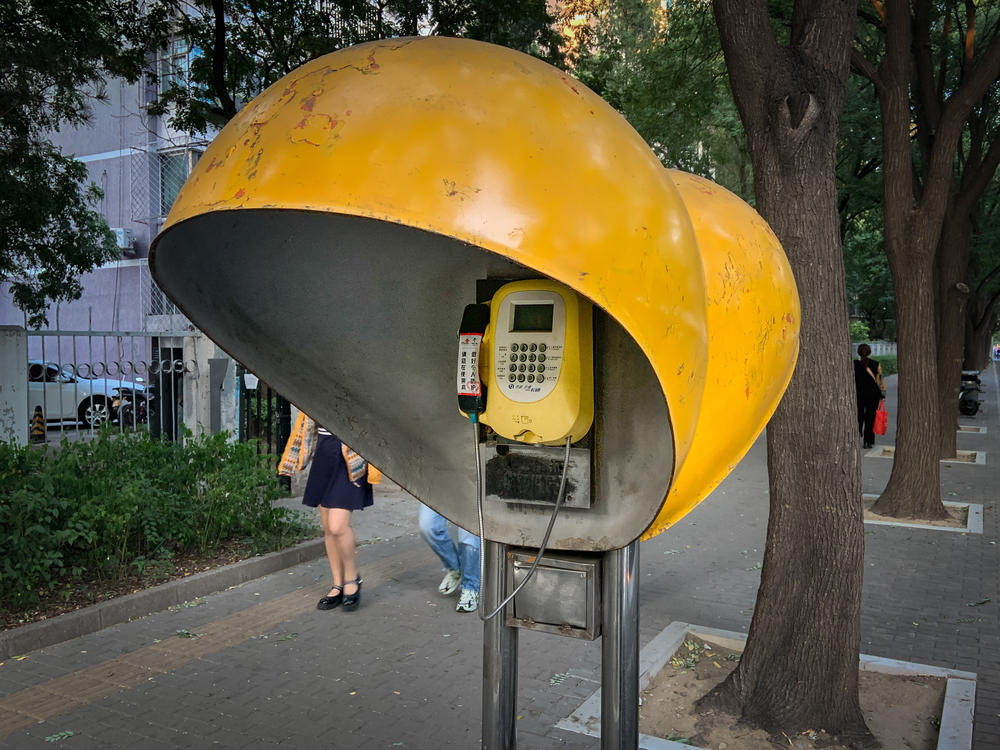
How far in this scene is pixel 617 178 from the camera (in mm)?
1454

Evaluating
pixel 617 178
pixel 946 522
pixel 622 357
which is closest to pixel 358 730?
pixel 622 357

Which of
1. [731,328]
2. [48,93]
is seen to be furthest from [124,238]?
[731,328]

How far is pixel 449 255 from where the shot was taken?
2.17 m

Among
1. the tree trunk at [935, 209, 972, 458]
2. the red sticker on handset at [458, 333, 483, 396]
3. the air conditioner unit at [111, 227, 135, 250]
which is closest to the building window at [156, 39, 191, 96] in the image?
the air conditioner unit at [111, 227, 135, 250]

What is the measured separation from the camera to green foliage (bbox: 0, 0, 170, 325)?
708 centimetres

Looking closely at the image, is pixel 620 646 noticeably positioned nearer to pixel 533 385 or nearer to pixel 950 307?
pixel 533 385

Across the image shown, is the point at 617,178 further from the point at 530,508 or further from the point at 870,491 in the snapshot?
the point at 870,491

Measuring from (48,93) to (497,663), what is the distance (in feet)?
29.6

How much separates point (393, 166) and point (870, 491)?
9.24 metres

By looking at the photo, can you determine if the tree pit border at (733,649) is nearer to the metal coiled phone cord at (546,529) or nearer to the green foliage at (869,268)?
the metal coiled phone cord at (546,529)

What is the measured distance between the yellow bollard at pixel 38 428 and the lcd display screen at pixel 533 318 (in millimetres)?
5942

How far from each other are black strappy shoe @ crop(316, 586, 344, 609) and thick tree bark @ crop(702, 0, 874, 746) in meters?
2.35

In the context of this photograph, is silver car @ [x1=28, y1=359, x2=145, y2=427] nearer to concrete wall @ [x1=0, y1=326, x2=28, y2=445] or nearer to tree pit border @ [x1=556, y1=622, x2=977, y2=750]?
concrete wall @ [x1=0, y1=326, x2=28, y2=445]

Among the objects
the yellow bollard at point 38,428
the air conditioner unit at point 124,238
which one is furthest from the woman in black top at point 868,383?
the air conditioner unit at point 124,238
